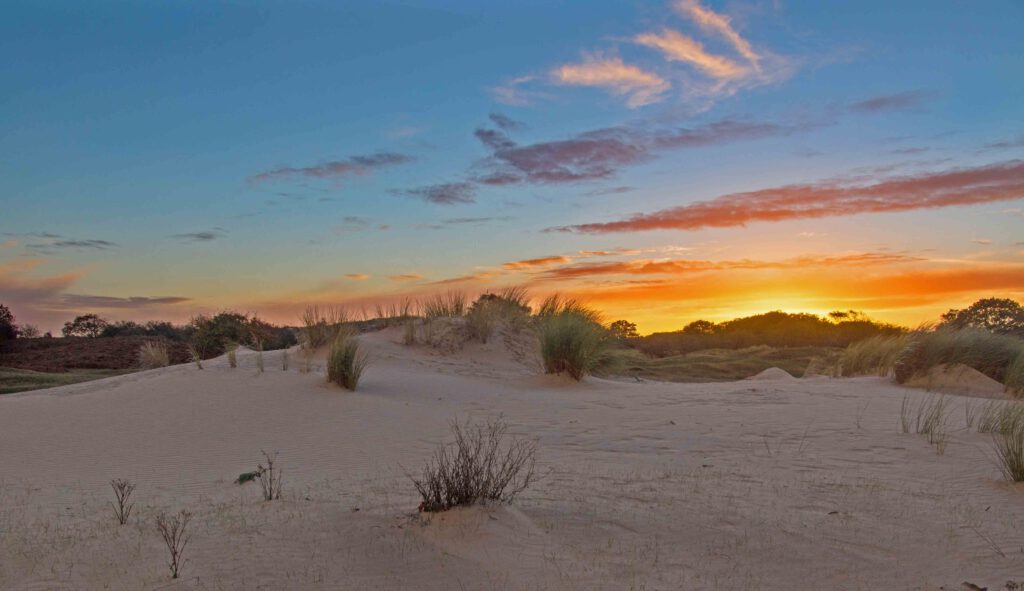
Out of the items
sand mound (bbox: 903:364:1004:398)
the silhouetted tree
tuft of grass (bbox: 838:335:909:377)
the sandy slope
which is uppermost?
the silhouetted tree

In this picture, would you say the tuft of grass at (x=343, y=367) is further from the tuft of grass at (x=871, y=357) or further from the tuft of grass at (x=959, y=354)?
the tuft of grass at (x=871, y=357)

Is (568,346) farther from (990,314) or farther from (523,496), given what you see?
(990,314)

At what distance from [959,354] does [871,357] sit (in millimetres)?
2465

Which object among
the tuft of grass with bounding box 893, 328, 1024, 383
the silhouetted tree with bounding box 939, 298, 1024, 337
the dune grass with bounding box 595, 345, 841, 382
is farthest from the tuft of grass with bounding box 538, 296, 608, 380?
the silhouetted tree with bounding box 939, 298, 1024, 337

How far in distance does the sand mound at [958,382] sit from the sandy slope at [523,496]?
7.28 ft

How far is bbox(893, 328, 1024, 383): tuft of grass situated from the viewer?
45.1 ft

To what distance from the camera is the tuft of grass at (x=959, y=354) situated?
13.8m

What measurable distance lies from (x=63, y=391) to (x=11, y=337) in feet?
61.1

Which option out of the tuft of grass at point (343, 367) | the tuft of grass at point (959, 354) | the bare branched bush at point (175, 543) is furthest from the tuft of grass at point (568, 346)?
the bare branched bush at point (175, 543)

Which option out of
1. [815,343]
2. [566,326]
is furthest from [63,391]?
[815,343]

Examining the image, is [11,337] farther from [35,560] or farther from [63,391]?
[35,560]

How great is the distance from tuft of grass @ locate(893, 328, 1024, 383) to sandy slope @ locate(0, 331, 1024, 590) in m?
2.52

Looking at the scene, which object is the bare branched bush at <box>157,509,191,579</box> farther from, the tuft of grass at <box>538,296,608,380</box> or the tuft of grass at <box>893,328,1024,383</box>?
the tuft of grass at <box>893,328,1024,383</box>

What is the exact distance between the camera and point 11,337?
28266 millimetres
